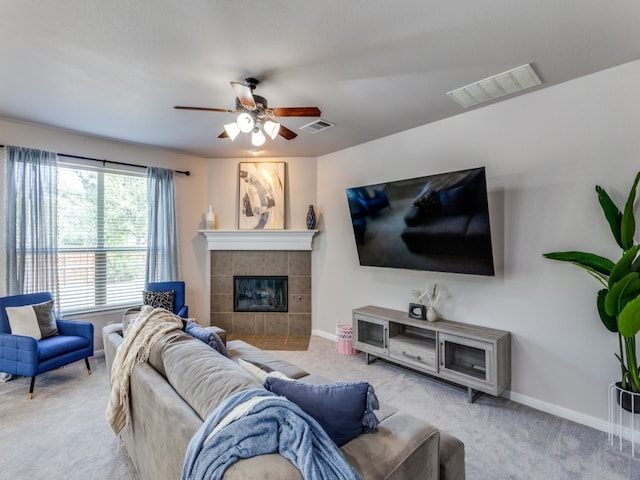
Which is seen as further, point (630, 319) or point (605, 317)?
point (605, 317)

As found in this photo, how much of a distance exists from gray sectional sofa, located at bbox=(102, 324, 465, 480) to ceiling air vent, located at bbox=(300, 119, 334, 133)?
8.47 feet

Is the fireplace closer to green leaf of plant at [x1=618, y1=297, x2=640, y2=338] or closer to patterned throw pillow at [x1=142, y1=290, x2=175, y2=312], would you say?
patterned throw pillow at [x1=142, y1=290, x2=175, y2=312]

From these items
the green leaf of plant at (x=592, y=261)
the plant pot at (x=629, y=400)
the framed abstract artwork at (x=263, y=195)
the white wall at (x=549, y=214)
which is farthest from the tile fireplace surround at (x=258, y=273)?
the plant pot at (x=629, y=400)

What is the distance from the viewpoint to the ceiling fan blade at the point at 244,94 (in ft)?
7.21

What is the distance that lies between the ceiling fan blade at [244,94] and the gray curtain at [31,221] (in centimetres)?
288

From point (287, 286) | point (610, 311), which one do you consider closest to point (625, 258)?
point (610, 311)

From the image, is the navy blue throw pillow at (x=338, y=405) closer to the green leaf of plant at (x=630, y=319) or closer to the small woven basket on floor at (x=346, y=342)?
the green leaf of plant at (x=630, y=319)

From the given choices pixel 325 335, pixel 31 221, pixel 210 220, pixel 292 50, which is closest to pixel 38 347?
pixel 31 221

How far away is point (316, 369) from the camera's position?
3625 mm

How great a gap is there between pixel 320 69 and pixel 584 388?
3231 mm

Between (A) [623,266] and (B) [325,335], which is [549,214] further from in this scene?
(B) [325,335]

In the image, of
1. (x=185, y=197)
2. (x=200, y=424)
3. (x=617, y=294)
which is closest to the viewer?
(x=200, y=424)

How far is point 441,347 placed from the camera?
3070 mm

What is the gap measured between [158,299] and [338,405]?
142 inches
